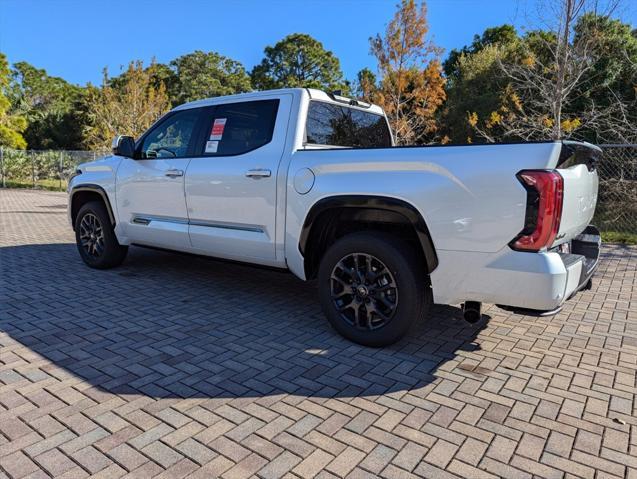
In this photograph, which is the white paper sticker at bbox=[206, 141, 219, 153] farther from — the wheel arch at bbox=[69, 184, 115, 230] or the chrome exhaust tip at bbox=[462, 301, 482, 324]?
the chrome exhaust tip at bbox=[462, 301, 482, 324]

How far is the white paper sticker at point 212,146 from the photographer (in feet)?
15.6

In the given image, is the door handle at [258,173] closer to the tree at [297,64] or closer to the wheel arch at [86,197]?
the wheel arch at [86,197]

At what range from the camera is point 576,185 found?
126 inches

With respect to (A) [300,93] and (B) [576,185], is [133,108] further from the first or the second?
(B) [576,185]

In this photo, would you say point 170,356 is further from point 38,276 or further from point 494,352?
point 38,276

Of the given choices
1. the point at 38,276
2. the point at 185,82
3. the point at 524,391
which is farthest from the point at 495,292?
the point at 185,82

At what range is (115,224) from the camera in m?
5.84

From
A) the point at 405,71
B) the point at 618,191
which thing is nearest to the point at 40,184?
the point at 405,71

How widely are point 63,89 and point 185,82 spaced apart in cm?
1604

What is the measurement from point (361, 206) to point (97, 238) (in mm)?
4005

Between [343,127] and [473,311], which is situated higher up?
[343,127]

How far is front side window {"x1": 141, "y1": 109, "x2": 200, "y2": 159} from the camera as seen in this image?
5.09 meters

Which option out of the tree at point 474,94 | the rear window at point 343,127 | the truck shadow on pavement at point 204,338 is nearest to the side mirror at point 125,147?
the truck shadow on pavement at point 204,338

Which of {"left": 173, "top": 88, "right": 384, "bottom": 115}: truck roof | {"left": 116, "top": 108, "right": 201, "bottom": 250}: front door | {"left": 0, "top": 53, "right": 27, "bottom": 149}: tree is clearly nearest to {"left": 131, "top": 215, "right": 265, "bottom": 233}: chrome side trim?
{"left": 116, "top": 108, "right": 201, "bottom": 250}: front door
